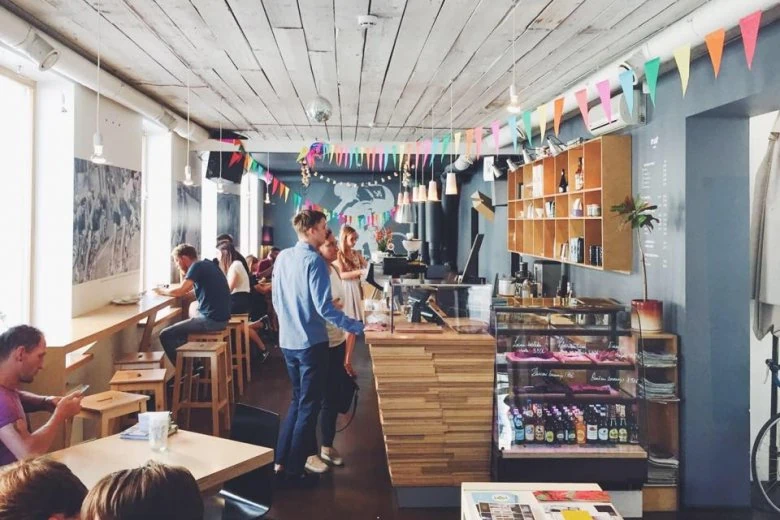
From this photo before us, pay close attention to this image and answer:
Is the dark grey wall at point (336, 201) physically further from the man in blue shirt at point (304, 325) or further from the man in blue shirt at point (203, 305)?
the man in blue shirt at point (304, 325)

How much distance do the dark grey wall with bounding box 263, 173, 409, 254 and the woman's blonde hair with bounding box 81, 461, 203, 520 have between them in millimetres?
→ 14042

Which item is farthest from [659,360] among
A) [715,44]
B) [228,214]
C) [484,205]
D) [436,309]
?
[228,214]

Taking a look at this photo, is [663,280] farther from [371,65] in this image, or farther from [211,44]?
[211,44]

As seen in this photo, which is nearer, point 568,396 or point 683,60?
point 683,60

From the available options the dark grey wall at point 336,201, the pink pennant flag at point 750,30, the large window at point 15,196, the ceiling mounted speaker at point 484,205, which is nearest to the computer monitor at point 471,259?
the pink pennant flag at point 750,30

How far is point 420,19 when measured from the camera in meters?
3.79

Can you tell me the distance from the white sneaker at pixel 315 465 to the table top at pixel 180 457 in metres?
1.74

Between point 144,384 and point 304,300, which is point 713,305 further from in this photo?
point 144,384

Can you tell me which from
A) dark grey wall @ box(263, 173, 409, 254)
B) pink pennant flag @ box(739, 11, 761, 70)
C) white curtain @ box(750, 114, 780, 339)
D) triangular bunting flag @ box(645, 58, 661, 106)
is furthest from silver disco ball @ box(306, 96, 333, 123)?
dark grey wall @ box(263, 173, 409, 254)

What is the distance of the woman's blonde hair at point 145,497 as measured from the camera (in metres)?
1.33

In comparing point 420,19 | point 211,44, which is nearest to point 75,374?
point 211,44

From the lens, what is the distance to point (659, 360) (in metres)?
3.94

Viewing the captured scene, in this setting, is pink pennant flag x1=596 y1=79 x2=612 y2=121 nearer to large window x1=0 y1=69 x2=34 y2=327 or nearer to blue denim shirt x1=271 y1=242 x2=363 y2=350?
blue denim shirt x1=271 y1=242 x2=363 y2=350

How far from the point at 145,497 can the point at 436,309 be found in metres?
2.79
